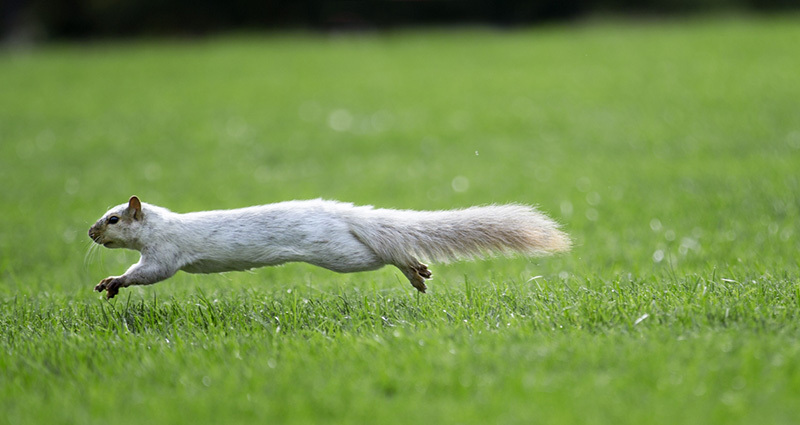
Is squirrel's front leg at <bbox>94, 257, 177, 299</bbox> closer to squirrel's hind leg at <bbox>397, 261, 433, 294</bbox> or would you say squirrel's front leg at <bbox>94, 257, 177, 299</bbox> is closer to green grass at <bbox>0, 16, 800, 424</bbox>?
green grass at <bbox>0, 16, 800, 424</bbox>

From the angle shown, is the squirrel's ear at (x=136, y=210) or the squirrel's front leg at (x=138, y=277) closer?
the squirrel's front leg at (x=138, y=277)

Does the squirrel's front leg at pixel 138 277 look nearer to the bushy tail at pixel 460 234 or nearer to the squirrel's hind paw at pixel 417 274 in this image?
the bushy tail at pixel 460 234

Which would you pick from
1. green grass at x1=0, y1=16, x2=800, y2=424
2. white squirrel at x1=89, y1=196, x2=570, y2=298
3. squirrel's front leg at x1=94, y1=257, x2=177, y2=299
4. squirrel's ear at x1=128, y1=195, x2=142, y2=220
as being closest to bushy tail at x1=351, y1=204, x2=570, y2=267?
white squirrel at x1=89, y1=196, x2=570, y2=298

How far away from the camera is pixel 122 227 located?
452 centimetres

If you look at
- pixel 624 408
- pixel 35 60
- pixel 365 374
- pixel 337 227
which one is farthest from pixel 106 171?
pixel 35 60

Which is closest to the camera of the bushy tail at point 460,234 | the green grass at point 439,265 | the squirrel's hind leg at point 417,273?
the green grass at point 439,265

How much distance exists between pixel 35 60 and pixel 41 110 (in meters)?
10.1

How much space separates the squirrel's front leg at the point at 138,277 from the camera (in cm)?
431

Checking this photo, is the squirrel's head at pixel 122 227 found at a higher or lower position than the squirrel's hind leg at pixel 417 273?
higher

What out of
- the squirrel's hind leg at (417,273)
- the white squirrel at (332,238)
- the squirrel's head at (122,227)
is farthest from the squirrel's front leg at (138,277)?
the squirrel's hind leg at (417,273)

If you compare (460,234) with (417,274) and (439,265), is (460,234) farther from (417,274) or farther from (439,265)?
(439,265)

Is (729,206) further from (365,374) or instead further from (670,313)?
Result: (365,374)

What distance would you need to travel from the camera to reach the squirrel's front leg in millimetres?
4309

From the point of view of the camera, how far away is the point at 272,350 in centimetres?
392
